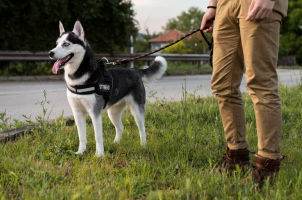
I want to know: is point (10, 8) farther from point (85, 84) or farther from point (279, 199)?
point (279, 199)

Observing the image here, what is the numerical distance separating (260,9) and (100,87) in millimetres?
1745

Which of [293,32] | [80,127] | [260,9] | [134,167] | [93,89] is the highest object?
[293,32]

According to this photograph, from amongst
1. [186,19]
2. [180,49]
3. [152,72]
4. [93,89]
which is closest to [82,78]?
[93,89]

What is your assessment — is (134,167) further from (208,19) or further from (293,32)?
(293,32)

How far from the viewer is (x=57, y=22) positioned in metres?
13.2

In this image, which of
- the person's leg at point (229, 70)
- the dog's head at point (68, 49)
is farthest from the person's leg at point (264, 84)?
the dog's head at point (68, 49)

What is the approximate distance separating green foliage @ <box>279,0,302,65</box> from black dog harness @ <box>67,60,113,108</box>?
122 feet

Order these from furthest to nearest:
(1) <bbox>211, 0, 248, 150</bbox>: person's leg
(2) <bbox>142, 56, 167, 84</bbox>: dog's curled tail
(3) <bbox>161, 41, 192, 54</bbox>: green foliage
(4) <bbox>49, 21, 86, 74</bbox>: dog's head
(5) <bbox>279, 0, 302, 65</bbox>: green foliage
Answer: (5) <bbox>279, 0, 302, 65</bbox>: green foliage
(3) <bbox>161, 41, 192, 54</bbox>: green foliage
(2) <bbox>142, 56, 167, 84</bbox>: dog's curled tail
(4) <bbox>49, 21, 86, 74</bbox>: dog's head
(1) <bbox>211, 0, 248, 150</bbox>: person's leg

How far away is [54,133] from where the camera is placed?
12.7ft


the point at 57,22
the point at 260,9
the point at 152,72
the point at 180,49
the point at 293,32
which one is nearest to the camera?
the point at 260,9

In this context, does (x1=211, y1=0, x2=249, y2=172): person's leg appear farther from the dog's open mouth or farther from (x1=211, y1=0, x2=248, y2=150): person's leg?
the dog's open mouth

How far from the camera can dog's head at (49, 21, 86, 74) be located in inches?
128

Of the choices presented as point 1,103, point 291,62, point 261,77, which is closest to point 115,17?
point 1,103

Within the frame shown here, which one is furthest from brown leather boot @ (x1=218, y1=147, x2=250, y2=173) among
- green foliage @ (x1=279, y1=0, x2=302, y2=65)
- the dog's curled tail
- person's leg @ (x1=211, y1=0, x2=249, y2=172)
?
green foliage @ (x1=279, y1=0, x2=302, y2=65)
